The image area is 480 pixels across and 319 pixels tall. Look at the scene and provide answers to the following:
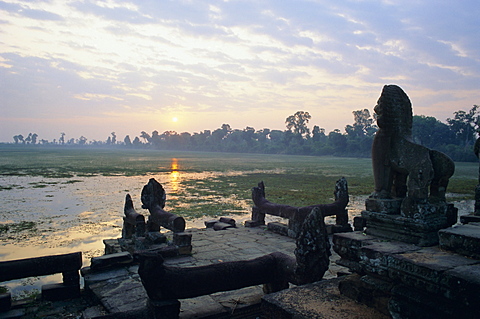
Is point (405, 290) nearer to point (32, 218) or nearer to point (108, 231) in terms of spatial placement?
point (108, 231)

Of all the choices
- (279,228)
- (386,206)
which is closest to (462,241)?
(386,206)

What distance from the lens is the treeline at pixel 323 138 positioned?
62.7m

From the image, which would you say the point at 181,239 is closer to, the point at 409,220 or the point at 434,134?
the point at 409,220

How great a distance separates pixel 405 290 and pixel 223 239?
6188mm

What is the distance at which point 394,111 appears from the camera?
14.4 feet

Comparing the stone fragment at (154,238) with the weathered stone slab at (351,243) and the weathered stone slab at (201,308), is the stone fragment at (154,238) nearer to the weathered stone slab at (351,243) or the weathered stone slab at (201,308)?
the weathered stone slab at (201,308)

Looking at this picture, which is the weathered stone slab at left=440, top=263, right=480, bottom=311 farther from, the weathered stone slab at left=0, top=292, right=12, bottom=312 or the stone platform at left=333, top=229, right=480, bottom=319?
the weathered stone slab at left=0, top=292, right=12, bottom=312

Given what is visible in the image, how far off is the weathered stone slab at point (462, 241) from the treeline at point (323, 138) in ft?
5.83

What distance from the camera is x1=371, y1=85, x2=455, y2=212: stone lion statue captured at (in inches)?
160

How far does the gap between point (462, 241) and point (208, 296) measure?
135 inches

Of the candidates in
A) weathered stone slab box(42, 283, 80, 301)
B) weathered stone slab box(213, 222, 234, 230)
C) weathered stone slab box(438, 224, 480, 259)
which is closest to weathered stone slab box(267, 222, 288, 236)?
weathered stone slab box(213, 222, 234, 230)

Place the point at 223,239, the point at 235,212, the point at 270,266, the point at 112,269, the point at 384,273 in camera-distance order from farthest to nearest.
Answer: the point at 235,212
the point at 223,239
the point at 112,269
the point at 270,266
the point at 384,273

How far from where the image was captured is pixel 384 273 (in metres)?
2.75

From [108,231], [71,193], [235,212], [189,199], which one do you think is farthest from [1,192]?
[235,212]
